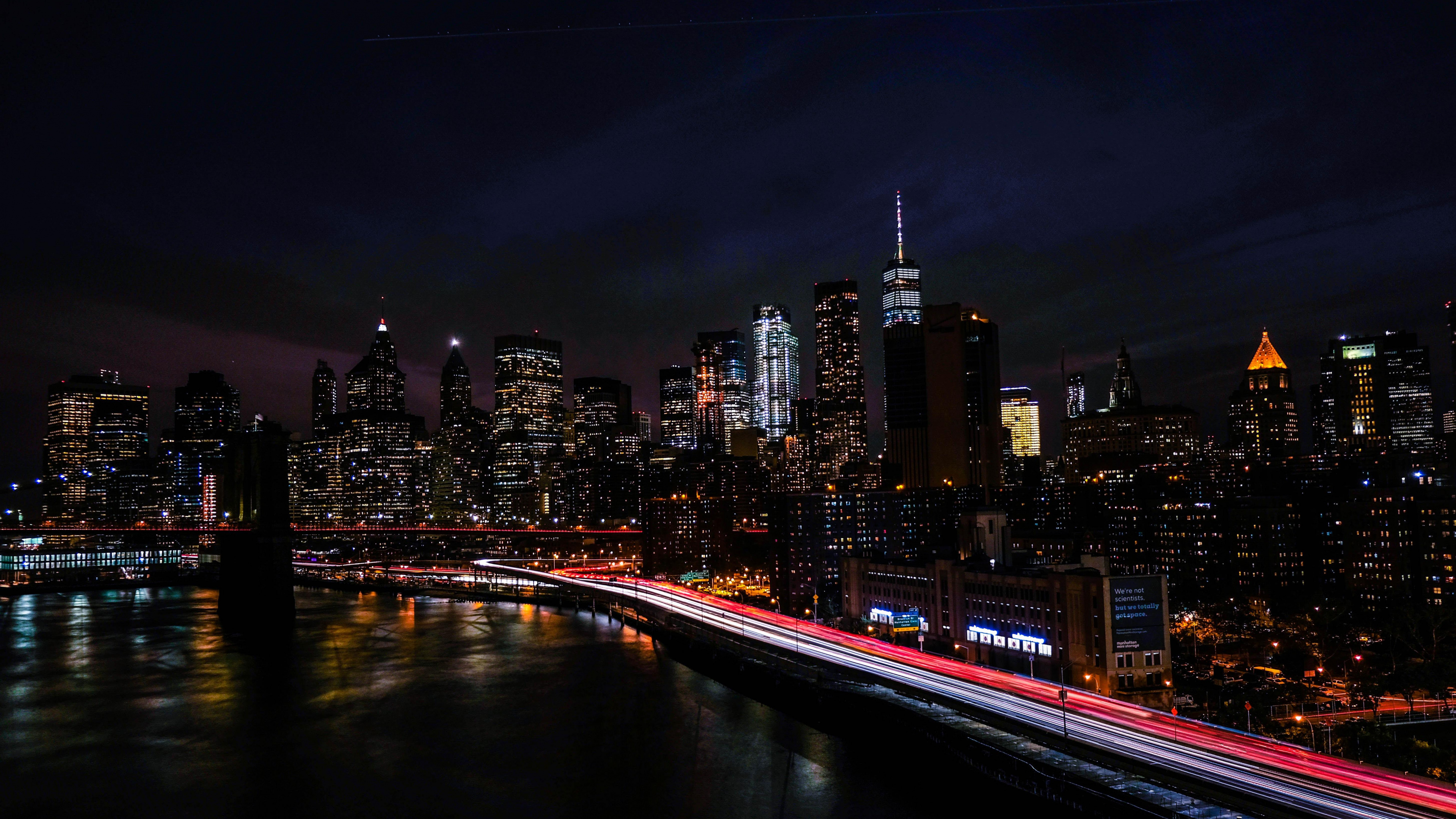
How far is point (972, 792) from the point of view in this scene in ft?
99.0

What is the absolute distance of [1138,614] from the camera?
43.1 m

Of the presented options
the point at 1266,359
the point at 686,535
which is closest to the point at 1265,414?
the point at 1266,359

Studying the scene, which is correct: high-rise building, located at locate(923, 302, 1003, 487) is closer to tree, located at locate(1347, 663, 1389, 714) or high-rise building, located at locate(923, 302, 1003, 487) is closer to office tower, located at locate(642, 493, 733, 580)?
office tower, located at locate(642, 493, 733, 580)

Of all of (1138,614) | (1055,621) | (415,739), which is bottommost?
(415,739)

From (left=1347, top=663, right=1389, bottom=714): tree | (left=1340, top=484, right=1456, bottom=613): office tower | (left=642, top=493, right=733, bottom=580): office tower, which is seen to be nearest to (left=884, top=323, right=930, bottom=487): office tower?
(left=642, top=493, right=733, bottom=580): office tower

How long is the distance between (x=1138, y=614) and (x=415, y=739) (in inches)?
1205

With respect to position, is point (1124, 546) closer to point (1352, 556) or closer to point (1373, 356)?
point (1352, 556)

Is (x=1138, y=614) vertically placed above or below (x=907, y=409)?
below

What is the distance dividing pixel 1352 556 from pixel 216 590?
361 feet

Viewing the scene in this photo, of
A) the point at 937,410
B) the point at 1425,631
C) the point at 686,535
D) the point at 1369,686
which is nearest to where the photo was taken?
the point at 1369,686

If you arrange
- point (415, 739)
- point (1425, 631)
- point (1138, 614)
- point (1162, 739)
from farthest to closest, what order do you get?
point (1425, 631) → point (1138, 614) → point (415, 739) → point (1162, 739)

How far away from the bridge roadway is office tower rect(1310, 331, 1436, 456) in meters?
135

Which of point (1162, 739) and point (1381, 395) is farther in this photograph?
point (1381, 395)

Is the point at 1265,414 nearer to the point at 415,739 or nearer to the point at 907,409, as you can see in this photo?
the point at 907,409
